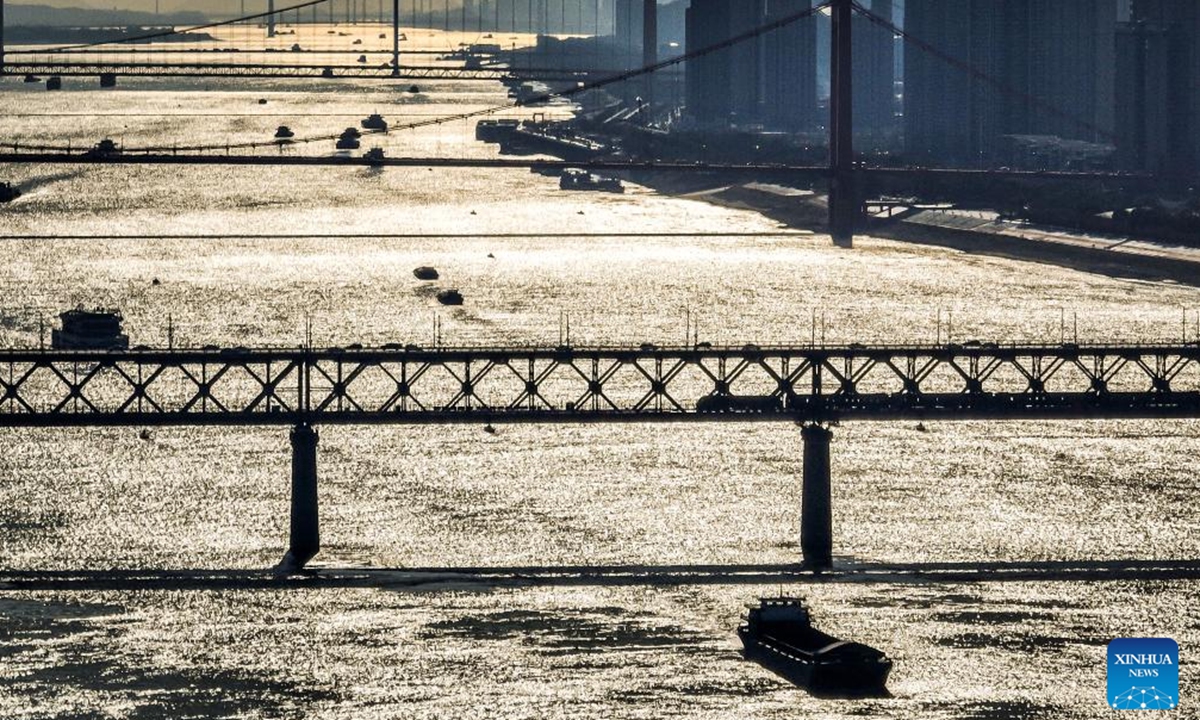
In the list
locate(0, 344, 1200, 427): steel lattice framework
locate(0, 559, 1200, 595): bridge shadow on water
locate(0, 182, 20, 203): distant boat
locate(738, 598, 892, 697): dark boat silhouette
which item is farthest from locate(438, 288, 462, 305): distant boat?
locate(0, 182, 20, 203): distant boat

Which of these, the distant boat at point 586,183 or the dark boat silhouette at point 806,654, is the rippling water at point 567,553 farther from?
the distant boat at point 586,183

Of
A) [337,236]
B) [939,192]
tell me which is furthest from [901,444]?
[939,192]

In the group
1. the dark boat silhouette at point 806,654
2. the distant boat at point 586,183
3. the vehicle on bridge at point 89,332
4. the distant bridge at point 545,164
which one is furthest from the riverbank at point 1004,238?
the dark boat silhouette at point 806,654

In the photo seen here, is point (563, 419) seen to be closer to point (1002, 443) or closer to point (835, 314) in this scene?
point (1002, 443)

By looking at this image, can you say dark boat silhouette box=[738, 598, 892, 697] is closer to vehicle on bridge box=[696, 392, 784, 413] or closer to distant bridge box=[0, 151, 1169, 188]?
vehicle on bridge box=[696, 392, 784, 413]

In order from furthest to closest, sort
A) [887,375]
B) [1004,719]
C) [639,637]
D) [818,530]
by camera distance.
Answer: [887,375], [818,530], [639,637], [1004,719]

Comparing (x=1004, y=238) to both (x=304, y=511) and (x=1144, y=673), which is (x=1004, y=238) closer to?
(x=304, y=511)
